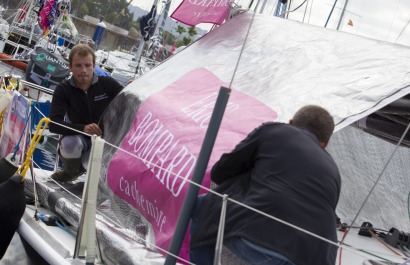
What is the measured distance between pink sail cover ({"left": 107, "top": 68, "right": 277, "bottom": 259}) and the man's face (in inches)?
32.5

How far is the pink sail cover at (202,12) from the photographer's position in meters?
5.85

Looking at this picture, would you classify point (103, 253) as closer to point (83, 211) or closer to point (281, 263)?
point (83, 211)

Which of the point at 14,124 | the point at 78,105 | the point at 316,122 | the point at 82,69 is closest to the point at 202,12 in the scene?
the point at 82,69

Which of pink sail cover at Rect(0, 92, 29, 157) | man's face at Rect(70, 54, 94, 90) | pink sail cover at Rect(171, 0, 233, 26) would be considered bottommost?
pink sail cover at Rect(0, 92, 29, 157)

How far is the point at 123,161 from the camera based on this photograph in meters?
4.16

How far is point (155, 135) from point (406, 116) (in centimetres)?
160

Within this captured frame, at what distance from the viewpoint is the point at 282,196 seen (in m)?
2.63

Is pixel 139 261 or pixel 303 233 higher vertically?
pixel 303 233

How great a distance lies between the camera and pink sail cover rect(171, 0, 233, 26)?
5852 mm

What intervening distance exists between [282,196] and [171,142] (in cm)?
136

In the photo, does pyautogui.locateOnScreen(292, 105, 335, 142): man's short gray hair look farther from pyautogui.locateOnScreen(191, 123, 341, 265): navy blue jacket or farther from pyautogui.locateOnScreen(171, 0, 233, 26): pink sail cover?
pyautogui.locateOnScreen(171, 0, 233, 26): pink sail cover

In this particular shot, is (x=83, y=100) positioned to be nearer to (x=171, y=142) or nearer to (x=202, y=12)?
(x=171, y=142)

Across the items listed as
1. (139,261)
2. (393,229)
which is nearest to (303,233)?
(139,261)

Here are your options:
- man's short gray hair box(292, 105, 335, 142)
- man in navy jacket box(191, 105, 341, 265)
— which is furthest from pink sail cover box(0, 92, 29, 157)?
Answer: man's short gray hair box(292, 105, 335, 142)
